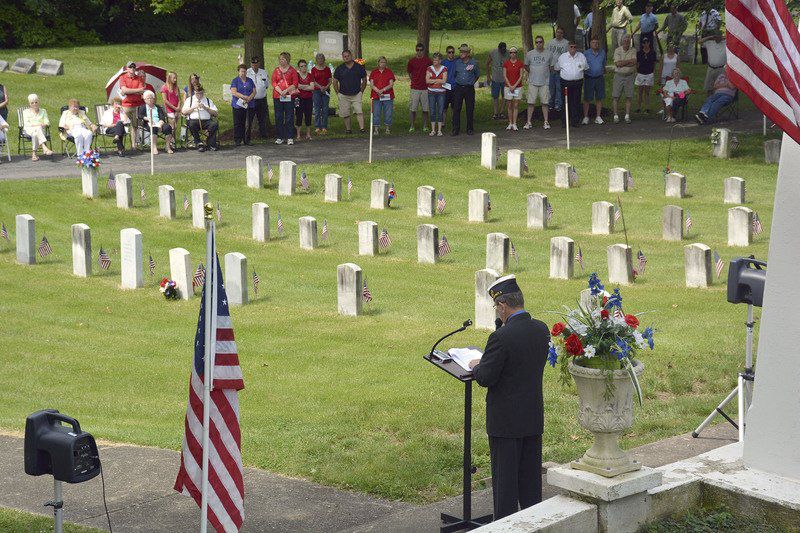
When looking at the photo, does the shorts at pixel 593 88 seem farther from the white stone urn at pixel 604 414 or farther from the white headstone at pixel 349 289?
the white stone urn at pixel 604 414

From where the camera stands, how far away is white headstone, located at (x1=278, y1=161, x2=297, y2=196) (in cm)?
2480

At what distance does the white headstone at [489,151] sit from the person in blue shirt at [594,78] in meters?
5.18

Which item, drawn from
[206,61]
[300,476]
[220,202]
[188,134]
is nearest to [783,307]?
[300,476]

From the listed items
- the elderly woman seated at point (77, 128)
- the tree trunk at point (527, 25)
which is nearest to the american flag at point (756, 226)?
the elderly woman seated at point (77, 128)

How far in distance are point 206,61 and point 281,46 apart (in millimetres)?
4640

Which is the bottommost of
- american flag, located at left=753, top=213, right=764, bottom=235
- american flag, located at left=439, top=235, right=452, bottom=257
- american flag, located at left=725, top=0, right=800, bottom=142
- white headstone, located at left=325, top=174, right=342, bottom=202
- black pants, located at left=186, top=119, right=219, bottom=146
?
american flag, located at left=439, top=235, right=452, bottom=257

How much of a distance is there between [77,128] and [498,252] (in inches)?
508

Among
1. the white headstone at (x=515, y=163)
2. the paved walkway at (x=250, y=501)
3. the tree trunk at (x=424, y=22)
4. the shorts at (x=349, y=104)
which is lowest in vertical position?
the paved walkway at (x=250, y=501)

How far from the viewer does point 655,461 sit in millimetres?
10992

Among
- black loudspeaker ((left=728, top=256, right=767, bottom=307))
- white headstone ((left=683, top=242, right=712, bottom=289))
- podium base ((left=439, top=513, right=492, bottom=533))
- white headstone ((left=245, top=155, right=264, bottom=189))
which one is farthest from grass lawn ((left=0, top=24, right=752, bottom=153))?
podium base ((left=439, top=513, right=492, bottom=533))

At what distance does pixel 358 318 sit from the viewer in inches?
669

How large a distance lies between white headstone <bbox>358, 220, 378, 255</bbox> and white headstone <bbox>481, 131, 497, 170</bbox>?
21.9 ft

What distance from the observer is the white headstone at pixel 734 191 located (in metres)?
23.3

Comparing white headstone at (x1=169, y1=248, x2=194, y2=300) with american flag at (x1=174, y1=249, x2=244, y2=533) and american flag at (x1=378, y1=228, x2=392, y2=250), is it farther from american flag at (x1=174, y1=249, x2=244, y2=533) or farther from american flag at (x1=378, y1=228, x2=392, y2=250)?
american flag at (x1=174, y1=249, x2=244, y2=533)
